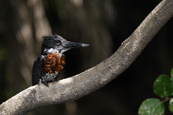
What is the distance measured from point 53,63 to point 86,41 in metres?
0.96

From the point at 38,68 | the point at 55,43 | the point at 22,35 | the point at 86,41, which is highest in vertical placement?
the point at 22,35

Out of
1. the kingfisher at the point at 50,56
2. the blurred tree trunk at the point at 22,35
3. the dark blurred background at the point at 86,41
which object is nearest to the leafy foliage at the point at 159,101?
the kingfisher at the point at 50,56

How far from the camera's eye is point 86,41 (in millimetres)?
2691

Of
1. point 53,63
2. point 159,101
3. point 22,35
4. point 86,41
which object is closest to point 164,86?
point 159,101

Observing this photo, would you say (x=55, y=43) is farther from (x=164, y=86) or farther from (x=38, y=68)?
(x=164, y=86)

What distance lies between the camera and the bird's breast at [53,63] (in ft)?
5.86

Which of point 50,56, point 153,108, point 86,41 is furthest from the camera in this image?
point 86,41

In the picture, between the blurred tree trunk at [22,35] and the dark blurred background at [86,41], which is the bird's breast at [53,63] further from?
the blurred tree trunk at [22,35]

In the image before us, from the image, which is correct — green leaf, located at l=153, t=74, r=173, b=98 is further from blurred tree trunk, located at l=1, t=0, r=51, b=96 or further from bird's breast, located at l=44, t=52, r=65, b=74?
blurred tree trunk, located at l=1, t=0, r=51, b=96

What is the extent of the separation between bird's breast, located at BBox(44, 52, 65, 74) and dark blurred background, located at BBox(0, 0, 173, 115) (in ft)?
2.80

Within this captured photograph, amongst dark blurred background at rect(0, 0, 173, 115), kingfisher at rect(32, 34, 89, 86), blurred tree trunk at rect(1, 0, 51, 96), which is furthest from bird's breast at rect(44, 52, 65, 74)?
blurred tree trunk at rect(1, 0, 51, 96)

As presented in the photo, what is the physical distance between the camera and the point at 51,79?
6.13 ft

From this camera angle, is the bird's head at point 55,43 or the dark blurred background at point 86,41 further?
the dark blurred background at point 86,41

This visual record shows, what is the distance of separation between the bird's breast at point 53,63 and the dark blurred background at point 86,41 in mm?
852
